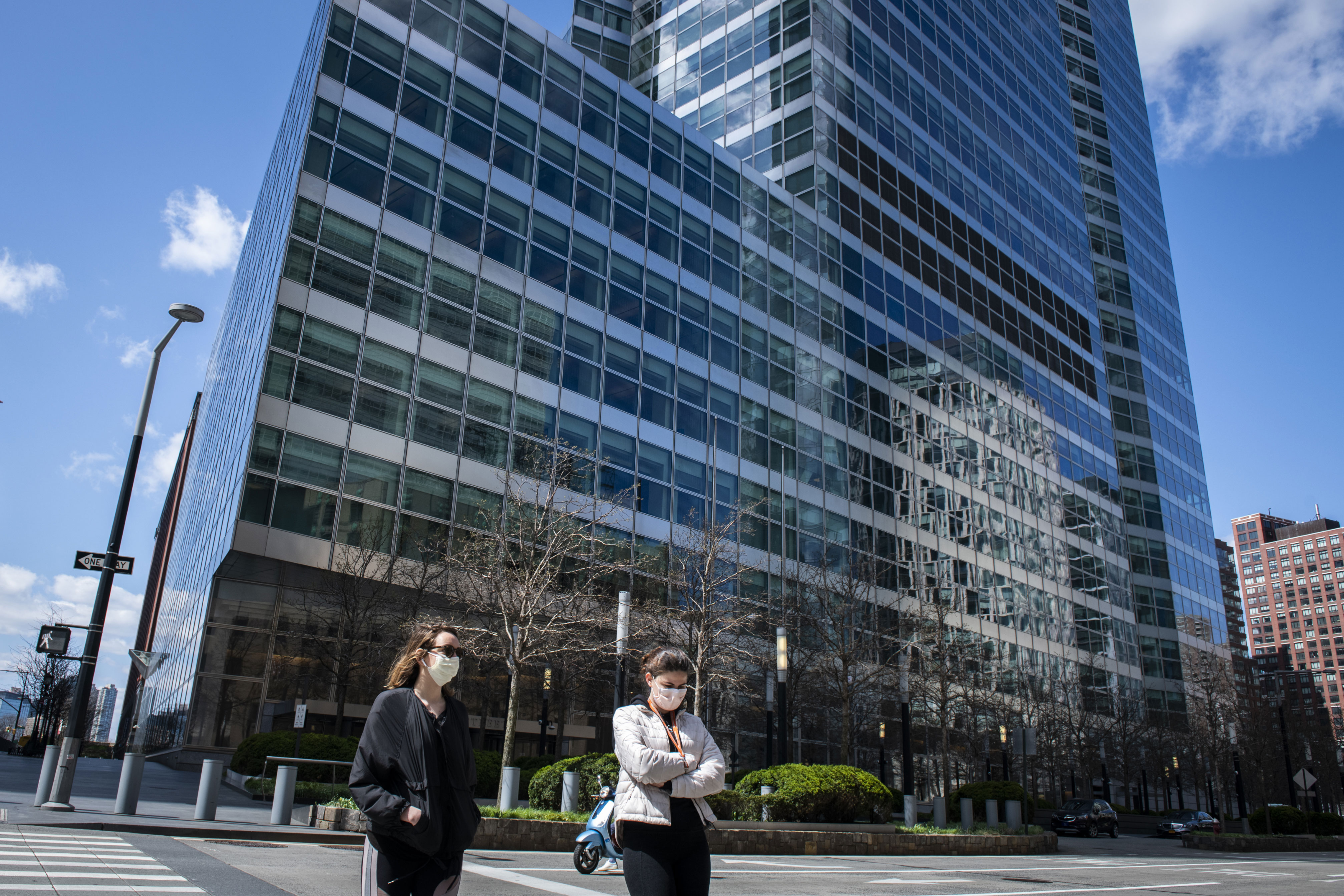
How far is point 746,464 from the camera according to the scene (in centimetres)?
4125

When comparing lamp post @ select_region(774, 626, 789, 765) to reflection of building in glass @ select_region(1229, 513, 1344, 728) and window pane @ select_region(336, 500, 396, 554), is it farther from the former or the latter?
reflection of building in glass @ select_region(1229, 513, 1344, 728)

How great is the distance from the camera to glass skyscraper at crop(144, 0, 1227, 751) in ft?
99.2

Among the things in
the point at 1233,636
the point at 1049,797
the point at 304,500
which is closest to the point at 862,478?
the point at 1049,797

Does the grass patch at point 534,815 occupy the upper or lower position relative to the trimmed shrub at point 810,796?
lower

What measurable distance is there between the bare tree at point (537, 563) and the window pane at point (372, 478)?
2415 millimetres

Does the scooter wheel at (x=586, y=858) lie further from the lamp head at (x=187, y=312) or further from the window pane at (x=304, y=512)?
the window pane at (x=304, y=512)

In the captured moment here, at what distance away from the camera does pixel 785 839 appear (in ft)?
56.4

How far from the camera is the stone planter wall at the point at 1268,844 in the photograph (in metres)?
30.6

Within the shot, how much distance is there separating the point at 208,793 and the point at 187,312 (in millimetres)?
8044

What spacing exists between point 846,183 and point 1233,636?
112 m

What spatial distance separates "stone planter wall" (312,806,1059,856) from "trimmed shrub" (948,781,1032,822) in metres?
8.34

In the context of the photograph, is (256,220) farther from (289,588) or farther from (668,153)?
(289,588)

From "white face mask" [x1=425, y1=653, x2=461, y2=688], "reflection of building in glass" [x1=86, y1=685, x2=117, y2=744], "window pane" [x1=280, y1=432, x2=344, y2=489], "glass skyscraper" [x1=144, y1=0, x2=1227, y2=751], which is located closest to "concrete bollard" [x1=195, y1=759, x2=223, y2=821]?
"white face mask" [x1=425, y1=653, x2=461, y2=688]

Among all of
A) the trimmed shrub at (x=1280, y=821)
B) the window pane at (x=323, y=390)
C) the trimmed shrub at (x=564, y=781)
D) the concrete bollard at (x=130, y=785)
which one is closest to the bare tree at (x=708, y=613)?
the trimmed shrub at (x=564, y=781)
